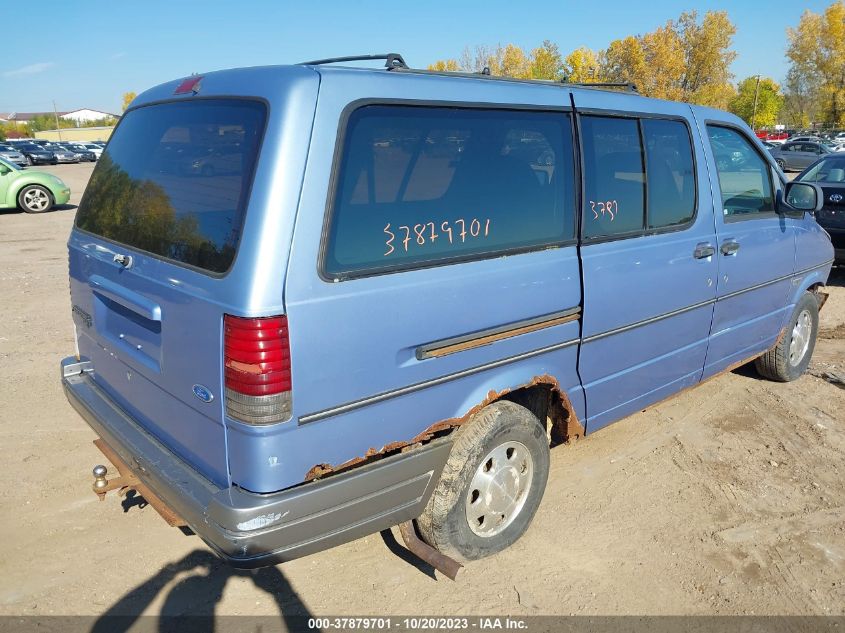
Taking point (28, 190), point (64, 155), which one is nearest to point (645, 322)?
point (28, 190)

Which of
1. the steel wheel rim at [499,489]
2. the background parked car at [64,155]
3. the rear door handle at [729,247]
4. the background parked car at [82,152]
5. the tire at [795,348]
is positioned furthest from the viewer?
the background parked car at [82,152]

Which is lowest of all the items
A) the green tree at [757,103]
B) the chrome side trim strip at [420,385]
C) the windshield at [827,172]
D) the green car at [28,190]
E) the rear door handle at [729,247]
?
the green car at [28,190]

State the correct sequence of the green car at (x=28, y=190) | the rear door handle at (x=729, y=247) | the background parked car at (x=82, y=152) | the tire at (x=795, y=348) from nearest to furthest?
the rear door handle at (x=729, y=247) < the tire at (x=795, y=348) < the green car at (x=28, y=190) < the background parked car at (x=82, y=152)

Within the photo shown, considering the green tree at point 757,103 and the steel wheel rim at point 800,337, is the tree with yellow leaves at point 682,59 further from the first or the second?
the steel wheel rim at point 800,337

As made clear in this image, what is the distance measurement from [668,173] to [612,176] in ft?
1.94

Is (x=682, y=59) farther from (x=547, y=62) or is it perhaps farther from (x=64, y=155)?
(x=64, y=155)

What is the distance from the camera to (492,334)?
273cm

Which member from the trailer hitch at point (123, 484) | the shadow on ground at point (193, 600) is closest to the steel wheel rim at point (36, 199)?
the trailer hitch at point (123, 484)

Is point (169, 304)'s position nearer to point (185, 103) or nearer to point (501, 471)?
point (185, 103)

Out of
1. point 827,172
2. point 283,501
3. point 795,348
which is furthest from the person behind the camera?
point 827,172

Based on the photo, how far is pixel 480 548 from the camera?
119 inches

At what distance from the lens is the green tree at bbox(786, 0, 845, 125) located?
4863 centimetres

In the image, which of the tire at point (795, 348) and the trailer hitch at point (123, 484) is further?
the tire at point (795, 348)

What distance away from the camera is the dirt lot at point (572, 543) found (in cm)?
287
